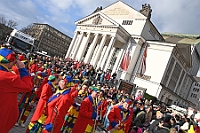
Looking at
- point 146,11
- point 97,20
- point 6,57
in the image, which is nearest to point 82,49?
point 97,20

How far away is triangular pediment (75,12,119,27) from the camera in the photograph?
38.7 metres

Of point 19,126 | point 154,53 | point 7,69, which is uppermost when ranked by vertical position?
point 154,53

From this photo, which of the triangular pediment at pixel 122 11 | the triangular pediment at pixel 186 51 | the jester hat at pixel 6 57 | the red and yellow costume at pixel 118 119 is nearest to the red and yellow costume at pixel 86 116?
the red and yellow costume at pixel 118 119

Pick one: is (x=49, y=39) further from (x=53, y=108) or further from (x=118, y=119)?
(x=53, y=108)

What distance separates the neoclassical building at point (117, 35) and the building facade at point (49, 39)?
49.0 meters

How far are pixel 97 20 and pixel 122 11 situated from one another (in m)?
7.60

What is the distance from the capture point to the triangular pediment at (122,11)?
42.0 m

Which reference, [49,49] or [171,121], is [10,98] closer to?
[171,121]

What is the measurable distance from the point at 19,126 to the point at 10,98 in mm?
3840

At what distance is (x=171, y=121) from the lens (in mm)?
7840

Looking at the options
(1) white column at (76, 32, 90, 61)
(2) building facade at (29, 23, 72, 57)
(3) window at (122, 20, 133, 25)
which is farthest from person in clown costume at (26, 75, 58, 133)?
(2) building facade at (29, 23, 72, 57)

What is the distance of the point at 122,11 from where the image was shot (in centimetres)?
4522

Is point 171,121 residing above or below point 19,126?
above

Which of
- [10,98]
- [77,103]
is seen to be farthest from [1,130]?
[77,103]
